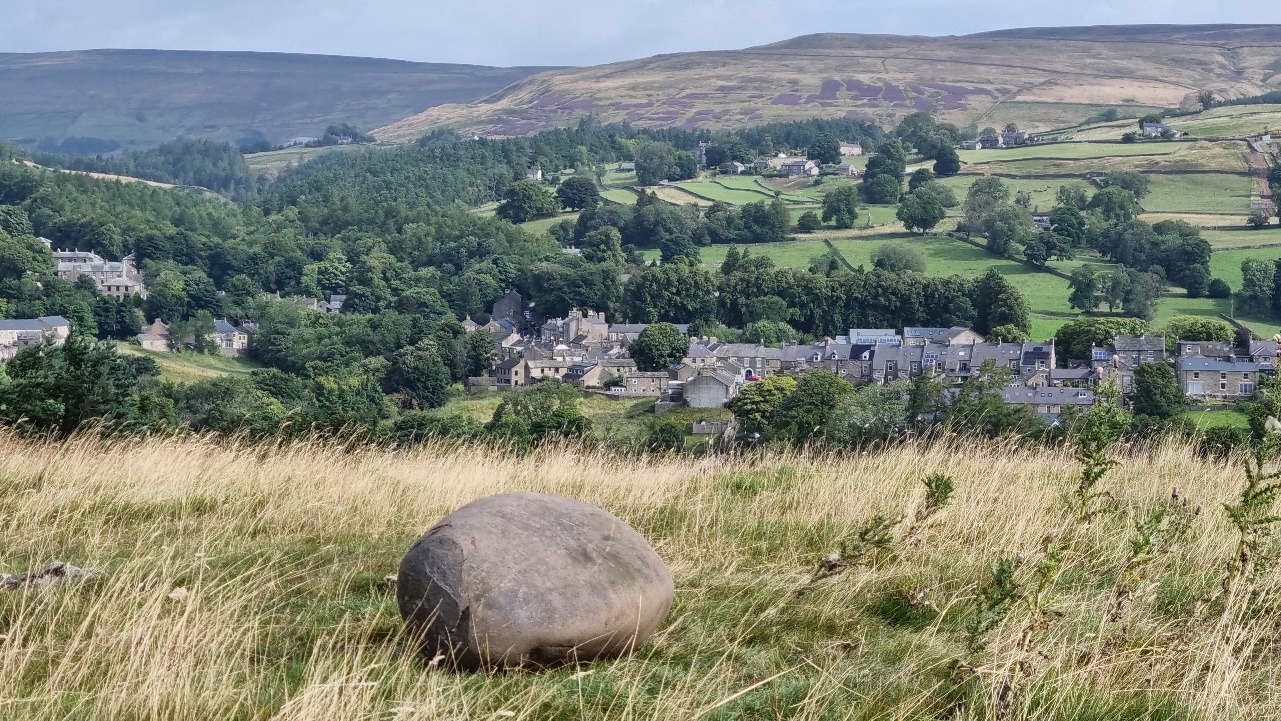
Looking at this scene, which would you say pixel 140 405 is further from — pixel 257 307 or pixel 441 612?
pixel 257 307

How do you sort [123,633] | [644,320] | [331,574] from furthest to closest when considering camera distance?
[644,320]
[331,574]
[123,633]

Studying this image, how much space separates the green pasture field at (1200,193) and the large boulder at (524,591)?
10595cm

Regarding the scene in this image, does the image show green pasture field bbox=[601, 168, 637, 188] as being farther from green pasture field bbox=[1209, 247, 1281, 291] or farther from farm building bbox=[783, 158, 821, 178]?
green pasture field bbox=[1209, 247, 1281, 291]

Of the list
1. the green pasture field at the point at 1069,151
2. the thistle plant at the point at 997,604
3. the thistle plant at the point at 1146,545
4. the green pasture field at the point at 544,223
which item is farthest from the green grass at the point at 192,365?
the green pasture field at the point at 1069,151

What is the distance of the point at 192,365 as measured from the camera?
72.7m

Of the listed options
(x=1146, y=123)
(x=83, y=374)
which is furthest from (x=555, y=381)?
(x=1146, y=123)

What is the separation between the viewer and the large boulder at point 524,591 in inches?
192

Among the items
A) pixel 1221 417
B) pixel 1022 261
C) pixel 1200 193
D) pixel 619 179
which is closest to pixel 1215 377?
pixel 1221 417

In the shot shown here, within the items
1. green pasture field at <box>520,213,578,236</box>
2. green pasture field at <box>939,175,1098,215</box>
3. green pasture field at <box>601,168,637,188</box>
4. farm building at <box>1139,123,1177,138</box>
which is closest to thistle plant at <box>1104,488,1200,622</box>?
green pasture field at <box>939,175,1098,215</box>

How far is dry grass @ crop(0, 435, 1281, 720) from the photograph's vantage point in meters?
4.40

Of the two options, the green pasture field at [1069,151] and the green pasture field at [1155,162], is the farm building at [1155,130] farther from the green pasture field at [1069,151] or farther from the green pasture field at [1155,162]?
the green pasture field at [1155,162]

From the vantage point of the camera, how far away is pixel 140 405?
1503cm

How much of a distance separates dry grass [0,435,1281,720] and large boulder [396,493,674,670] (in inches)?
4.8

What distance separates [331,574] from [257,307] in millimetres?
91850
